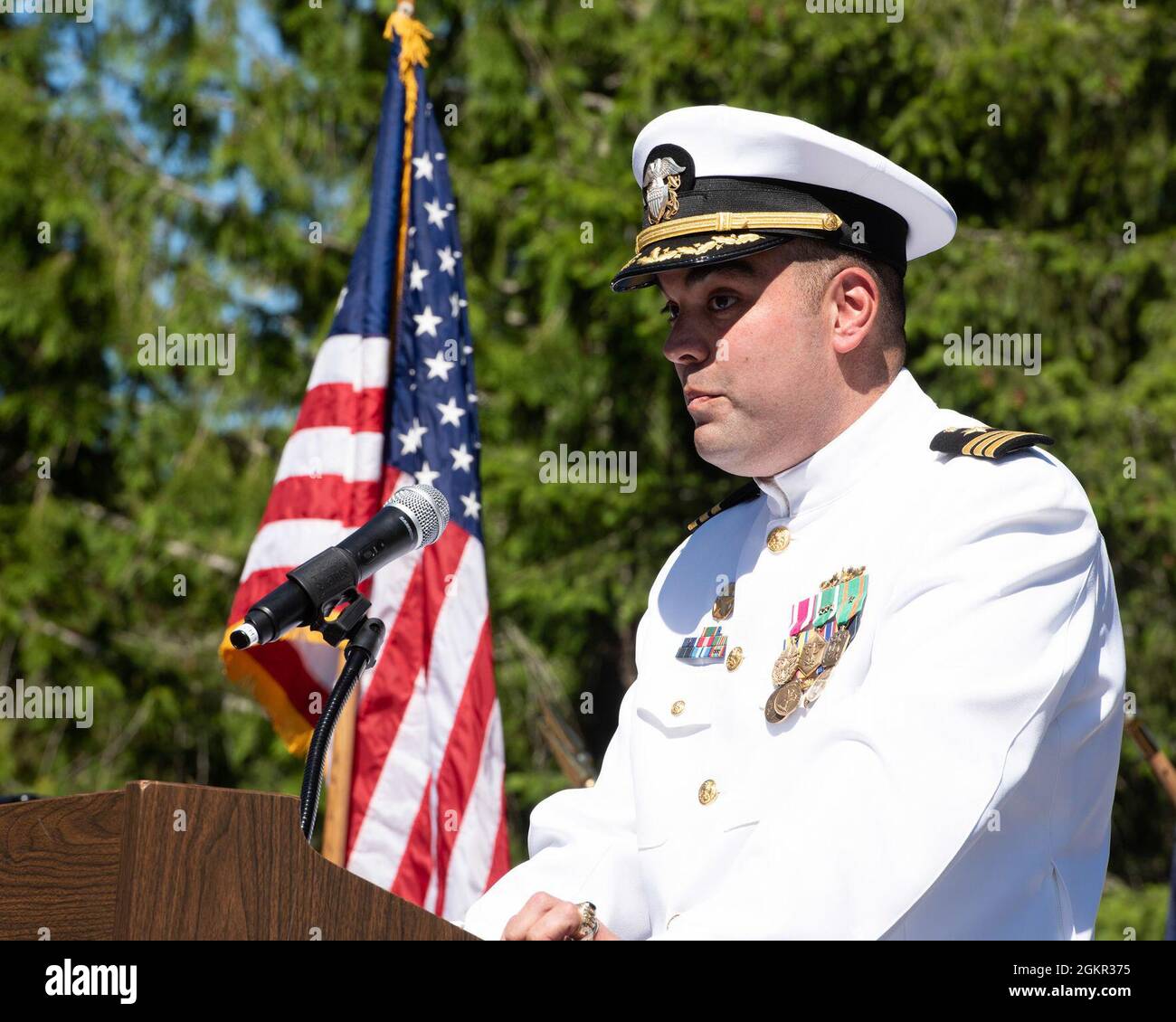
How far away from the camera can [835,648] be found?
241 cm

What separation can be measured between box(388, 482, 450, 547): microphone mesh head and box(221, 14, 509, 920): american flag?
2.44 metres

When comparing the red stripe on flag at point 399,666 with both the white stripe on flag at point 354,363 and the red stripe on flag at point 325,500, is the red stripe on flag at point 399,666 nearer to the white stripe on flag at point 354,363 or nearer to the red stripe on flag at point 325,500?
the red stripe on flag at point 325,500

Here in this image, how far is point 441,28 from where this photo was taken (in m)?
10.1

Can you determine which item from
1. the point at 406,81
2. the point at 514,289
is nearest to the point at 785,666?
the point at 406,81

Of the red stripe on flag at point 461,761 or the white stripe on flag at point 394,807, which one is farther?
the red stripe on flag at point 461,761

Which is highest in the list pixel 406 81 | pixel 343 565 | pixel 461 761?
pixel 406 81

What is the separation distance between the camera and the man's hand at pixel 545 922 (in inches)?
93.1

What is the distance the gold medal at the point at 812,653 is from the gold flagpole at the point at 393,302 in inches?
102

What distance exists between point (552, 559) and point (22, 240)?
13.8ft

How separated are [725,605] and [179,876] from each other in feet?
4.37

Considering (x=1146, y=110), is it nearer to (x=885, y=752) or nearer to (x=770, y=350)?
(x=770, y=350)

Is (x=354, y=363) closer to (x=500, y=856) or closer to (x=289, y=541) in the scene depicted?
(x=289, y=541)

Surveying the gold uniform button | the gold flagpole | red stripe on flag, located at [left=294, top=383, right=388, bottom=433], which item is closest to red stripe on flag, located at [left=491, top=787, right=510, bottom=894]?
the gold flagpole

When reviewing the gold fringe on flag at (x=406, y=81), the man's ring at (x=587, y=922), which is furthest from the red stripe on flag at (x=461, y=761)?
the man's ring at (x=587, y=922)
